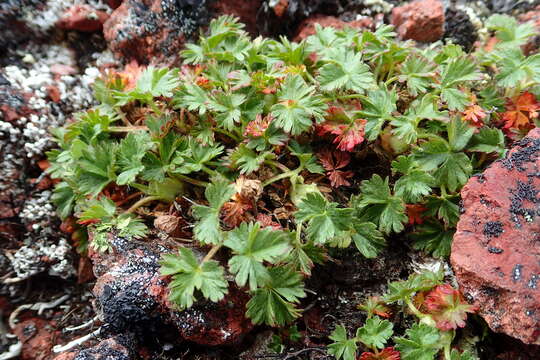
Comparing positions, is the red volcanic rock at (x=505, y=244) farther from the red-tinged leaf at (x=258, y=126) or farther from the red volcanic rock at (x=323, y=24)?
the red volcanic rock at (x=323, y=24)

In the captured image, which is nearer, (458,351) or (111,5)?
(458,351)

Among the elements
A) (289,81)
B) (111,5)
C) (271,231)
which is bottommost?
(271,231)

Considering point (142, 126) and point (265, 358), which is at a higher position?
point (142, 126)

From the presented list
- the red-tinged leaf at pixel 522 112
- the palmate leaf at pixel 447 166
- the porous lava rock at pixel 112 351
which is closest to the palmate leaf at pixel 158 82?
the porous lava rock at pixel 112 351

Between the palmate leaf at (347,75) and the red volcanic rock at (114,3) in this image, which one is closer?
the palmate leaf at (347,75)

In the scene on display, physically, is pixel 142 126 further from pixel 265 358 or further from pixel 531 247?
pixel 531 247

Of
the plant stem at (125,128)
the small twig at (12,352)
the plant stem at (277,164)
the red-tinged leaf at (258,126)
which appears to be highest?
the red-tinged leaf at (258,126)

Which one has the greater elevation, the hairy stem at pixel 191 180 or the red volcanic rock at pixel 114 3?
the red volcanic rock at pixel 114 3

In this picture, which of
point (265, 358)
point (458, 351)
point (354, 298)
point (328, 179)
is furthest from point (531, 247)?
point (265, 358)
